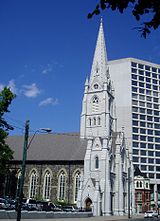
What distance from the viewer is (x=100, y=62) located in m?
65.4

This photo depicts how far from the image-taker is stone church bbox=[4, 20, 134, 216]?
5134 centimetres

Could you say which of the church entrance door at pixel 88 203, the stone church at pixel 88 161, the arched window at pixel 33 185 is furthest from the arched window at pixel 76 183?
the arched window at pixel 33 185

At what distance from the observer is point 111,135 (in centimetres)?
6069

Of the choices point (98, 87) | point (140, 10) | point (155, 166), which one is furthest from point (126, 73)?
point (140, 10)

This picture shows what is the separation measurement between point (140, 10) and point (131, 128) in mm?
99942

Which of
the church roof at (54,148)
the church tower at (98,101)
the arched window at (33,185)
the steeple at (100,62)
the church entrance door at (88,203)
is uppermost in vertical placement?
the steeple at (100,62)

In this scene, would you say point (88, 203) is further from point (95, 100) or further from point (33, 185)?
point (95, 100)

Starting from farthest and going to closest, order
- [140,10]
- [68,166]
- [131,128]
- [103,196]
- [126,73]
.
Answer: [126,73] → [131,128] → [68,166] → [103,196] → [140,10]

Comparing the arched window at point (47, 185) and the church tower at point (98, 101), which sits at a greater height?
the church tower at point (98, 101)

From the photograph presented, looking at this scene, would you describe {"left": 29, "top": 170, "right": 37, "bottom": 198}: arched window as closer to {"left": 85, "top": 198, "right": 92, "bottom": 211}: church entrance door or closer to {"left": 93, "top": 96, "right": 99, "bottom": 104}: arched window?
{"left": 85, "top": 198, "right": 92, "bottom": 211}: church entrance door

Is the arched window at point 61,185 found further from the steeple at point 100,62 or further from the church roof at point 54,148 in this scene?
the steeple at point 100,62

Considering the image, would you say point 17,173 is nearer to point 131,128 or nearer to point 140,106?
point 131,128

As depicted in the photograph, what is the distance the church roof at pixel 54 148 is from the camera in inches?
2248

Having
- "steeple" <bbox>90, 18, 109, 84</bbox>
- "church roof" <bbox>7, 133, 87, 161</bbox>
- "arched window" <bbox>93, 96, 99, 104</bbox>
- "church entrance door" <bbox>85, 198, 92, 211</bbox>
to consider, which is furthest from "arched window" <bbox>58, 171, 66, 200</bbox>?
"steeple" <bbox>90, 18, 109, 84</bbox>
